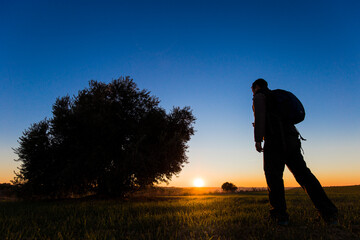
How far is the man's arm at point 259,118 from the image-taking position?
4.03 metres

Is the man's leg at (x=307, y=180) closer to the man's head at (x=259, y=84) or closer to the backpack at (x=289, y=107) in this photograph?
the backpack at (x=289, y=107)

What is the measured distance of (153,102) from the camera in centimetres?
1535

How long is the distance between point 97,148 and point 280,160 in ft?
35.2

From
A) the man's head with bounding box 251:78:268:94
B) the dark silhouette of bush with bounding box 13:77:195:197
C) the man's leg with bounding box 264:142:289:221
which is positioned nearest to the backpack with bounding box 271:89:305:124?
the man's head with bounding box 251:78:268:94

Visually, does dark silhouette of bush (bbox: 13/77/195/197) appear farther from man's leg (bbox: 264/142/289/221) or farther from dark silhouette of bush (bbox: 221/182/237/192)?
dark silhouette of bush (bbox: 221/182/237/192)

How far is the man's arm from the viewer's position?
403 centimetres

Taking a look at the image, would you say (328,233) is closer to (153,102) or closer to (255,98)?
(255,98)

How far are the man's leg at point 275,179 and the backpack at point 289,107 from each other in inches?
24.0

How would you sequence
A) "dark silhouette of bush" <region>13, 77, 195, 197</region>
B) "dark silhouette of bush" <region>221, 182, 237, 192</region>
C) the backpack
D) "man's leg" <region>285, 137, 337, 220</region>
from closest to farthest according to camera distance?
"man's leg" <region>285, 137, 337, 220</region> < the backpack < "dark silhouette of bush" <region>13, 77, 195, 197</region> < "dark silhouette of bush" <region>221, 182, 237, 192</region>

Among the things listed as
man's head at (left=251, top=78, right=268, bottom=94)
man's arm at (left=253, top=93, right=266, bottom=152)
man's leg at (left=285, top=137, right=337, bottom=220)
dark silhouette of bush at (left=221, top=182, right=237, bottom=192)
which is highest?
man's head at (left=251, top=78, right=268, bottom=94)

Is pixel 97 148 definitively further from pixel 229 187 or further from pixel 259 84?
pixel 229 187

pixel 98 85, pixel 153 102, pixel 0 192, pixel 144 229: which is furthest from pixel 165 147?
pixel 0 192

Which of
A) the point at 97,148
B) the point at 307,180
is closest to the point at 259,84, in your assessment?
the point at 307,180

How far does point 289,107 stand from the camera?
405 cm
